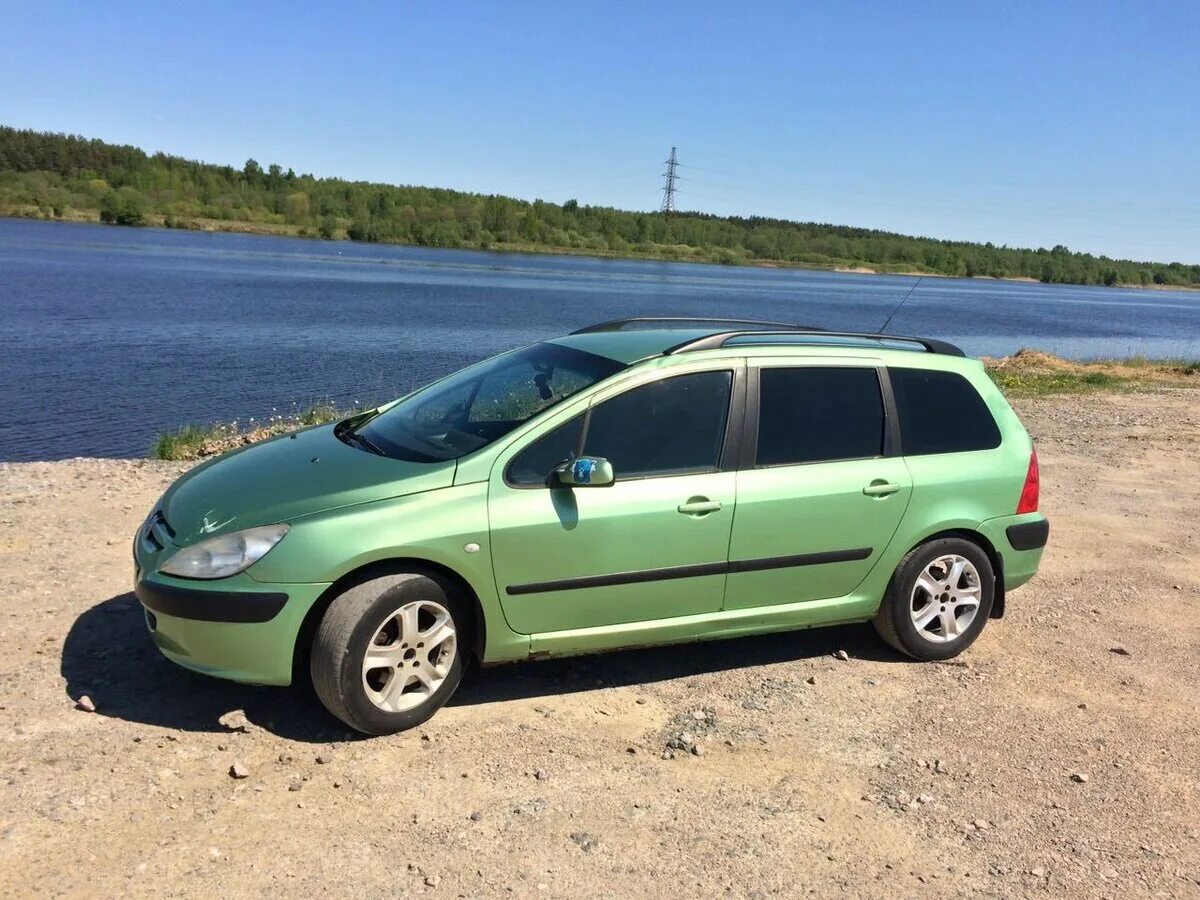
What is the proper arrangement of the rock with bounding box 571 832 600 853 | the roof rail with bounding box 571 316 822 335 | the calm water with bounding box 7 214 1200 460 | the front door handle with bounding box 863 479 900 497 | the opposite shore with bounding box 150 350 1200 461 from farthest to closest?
the calm water with bounding box 7 214 1200 460
the opposite shore with bounding box 150 350 1200 461
the roof rail with bounding box 571 316 822 335
the front door handle with bounding box 863 479 900 497
the rock with bounding box 571 832 600 853

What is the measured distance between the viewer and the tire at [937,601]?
5.13m

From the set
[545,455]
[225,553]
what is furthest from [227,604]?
[545,455]

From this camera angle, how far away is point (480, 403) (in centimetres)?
500

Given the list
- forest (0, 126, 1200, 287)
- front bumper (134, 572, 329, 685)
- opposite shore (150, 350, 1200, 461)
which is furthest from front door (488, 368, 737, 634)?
forest (0, 126, 1200, 287)

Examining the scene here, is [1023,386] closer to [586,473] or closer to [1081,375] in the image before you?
[1081,375]

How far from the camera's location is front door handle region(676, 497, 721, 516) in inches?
175

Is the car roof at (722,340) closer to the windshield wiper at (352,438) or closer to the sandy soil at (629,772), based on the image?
the windshield wiper at (352,438)

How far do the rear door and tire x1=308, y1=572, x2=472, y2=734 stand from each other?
4.47 feet

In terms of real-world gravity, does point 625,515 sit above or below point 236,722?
above

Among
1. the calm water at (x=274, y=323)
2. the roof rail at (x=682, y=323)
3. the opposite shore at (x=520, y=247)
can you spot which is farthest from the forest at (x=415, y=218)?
the roof rail at (x=682, y=323)

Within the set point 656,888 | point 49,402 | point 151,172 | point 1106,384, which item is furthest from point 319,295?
point 151,172

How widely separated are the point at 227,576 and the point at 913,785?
2859 millimetres

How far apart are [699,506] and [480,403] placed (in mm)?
1274

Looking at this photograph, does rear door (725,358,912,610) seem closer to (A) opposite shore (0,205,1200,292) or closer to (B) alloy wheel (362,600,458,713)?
(B) alloy wheel (362,600,458,713)
